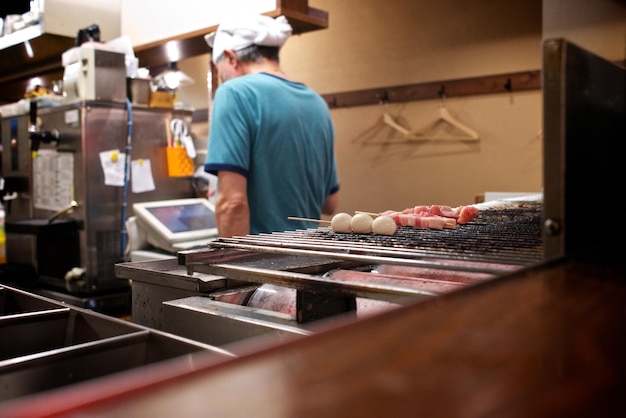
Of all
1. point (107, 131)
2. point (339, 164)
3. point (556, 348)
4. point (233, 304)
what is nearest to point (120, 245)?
point (107, 131)

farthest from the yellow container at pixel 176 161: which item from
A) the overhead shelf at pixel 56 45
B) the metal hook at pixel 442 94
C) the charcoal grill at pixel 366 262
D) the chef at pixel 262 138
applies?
the charcoal grill at pixel 366 262

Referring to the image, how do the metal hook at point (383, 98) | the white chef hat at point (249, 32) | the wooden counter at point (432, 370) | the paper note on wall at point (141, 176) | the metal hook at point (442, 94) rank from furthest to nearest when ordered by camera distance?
the metal hook at point (383, 98)
the metal hook at point (442, 94)
the paper note on wall at point (141, 176)
the white chef hat at point (249, 32)
the wooden counter at point (432, 370)

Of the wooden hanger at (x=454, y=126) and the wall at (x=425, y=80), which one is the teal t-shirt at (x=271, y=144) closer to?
the wall at (x=425, y=80)

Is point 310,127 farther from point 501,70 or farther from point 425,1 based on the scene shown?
point 425,1

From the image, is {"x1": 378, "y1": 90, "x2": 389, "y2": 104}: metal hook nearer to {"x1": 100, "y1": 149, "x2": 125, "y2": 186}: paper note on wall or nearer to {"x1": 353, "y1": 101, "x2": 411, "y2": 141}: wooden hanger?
{"x1": 353, "y1": 101, "x2": 411, "y2": 141}: wooden hanger

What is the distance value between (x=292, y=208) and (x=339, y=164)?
9.85ft

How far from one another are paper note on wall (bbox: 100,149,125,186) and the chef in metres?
1.44

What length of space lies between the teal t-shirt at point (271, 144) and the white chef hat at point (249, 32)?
0.19 meters

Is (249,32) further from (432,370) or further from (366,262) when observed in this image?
(432,370)

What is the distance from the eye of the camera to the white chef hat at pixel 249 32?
2330 mm

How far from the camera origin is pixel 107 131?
3.60 meters

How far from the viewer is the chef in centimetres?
212

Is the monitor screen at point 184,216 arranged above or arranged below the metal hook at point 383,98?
below

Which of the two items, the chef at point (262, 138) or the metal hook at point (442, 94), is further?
the metal hook at point (442, 94)
